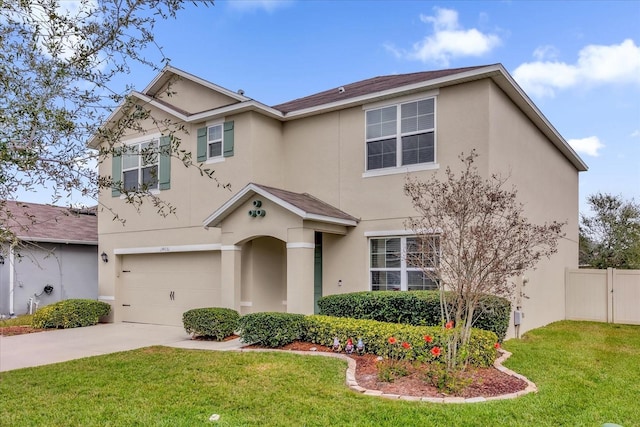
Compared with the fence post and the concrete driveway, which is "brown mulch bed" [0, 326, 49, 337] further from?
the fence post

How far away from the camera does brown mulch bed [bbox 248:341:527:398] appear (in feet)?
21.5

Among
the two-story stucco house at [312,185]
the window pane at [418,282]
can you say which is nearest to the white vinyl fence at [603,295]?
the two-story stucco house at [312,185]

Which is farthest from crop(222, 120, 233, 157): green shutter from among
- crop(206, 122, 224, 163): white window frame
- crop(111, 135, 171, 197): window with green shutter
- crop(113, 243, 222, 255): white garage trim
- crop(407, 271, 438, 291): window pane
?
crop(407, 271, 438, 291): window pane

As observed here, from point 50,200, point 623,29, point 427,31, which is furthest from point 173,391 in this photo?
point 623,29

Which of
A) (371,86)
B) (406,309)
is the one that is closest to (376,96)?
(371,86)

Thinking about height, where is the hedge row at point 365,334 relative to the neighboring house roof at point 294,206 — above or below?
below

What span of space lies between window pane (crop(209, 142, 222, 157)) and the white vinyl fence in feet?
40.2

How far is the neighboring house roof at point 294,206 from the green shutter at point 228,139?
6.72ft

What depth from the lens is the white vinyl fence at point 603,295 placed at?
1461cm

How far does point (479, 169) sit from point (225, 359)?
22.2ft

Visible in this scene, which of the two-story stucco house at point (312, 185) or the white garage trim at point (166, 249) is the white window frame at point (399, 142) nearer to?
the two-story stucco house at point (312, 185)

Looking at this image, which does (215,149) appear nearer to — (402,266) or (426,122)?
(426,122)

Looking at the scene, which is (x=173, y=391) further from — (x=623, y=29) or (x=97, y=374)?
(x=623, y=29)

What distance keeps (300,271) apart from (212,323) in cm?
238
